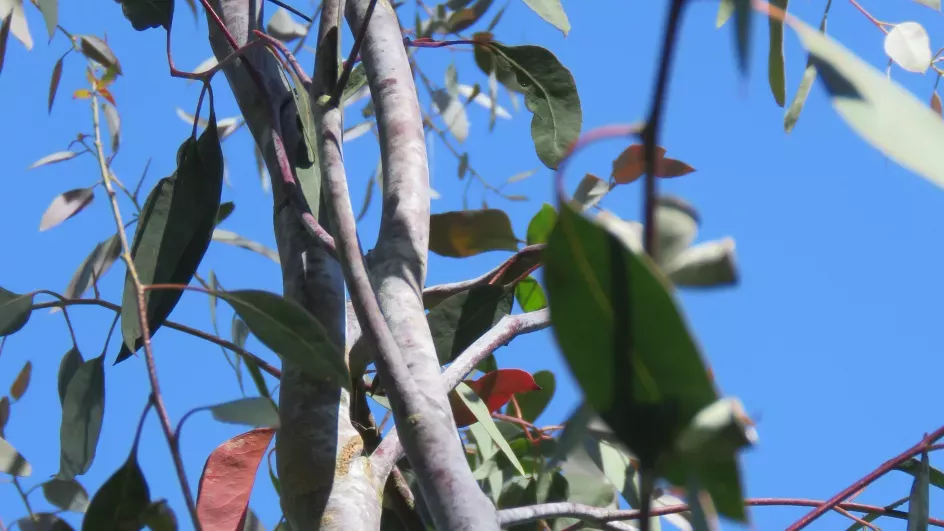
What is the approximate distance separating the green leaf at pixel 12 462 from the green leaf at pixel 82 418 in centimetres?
23

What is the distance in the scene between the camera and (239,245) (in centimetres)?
133

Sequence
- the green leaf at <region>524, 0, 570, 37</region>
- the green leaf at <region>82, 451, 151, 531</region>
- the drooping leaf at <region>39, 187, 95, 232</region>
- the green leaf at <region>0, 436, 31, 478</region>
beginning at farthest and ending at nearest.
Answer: the drooping leaf at <region>39, 187, 95, 232</region>, the green leaf at <region>0, 436, 31, 478</region>, the green leaf at <region>524, 0, 570, 37</region>, the green leaf at <region>82, 451, 151, 531</region>

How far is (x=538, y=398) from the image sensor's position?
1.17 meters

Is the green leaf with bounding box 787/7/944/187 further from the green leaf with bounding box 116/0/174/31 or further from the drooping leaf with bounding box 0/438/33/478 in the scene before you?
the drooping leaf with bounding box 0/438/33/478

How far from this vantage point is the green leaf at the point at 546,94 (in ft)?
2.57

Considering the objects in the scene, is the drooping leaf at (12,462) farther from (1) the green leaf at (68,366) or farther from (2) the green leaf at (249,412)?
(2) the green leaf at (249,412)

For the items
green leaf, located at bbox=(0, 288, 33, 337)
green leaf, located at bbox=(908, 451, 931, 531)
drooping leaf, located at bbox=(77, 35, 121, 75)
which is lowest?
green leaf, located at bbox=(908, 451, 931, 531)

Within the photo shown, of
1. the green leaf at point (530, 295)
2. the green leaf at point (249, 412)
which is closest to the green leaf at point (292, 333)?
the green leaf at point (249, 412)

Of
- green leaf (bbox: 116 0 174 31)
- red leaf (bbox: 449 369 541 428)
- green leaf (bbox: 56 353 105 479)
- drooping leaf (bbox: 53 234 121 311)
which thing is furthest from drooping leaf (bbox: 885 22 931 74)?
drooping leaf (bbox: 53 234 121 311)

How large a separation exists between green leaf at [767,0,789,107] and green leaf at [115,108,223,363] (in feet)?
1.68

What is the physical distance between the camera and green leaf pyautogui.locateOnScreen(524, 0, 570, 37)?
87 cm

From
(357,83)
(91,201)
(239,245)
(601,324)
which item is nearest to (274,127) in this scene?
(357,83)

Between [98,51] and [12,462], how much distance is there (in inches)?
33.9

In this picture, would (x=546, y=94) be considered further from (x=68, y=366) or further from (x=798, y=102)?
(x=68, y=366)
